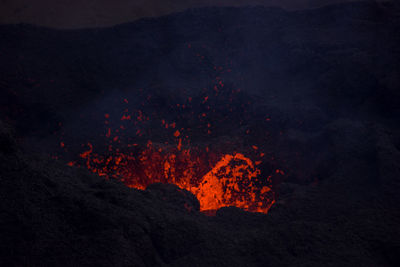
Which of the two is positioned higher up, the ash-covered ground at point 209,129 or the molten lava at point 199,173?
the ash-covered ground at point 209,129

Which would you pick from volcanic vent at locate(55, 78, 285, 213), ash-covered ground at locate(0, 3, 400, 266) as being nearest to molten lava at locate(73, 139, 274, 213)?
volcanic vent at locate(55, 78, 285, 213)

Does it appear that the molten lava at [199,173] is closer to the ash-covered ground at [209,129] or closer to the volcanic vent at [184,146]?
the volcanic vent at [184,146]

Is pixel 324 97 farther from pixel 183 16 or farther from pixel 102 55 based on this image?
pixel 102 55

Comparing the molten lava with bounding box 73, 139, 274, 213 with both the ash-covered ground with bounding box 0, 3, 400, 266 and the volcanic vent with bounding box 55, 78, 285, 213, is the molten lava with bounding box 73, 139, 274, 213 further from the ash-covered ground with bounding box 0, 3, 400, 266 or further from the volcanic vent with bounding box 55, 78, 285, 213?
the ash-covered ground with bounding box 0, 3, 400, 266

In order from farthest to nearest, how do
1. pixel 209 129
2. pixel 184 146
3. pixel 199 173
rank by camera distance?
pixel 209 129
pixel 184 146
pixel 199 173

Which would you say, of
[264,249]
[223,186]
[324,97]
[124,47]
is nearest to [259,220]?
[264,249]

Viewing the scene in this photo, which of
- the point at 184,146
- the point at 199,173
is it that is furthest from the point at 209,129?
the point at 199,173

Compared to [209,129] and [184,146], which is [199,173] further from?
[209,129]

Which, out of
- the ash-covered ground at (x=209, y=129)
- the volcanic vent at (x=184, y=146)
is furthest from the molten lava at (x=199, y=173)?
the ash-covered ground at (x=209, y=129)

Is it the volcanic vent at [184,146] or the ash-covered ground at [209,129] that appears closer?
the ash-covered ground at [209,129]
